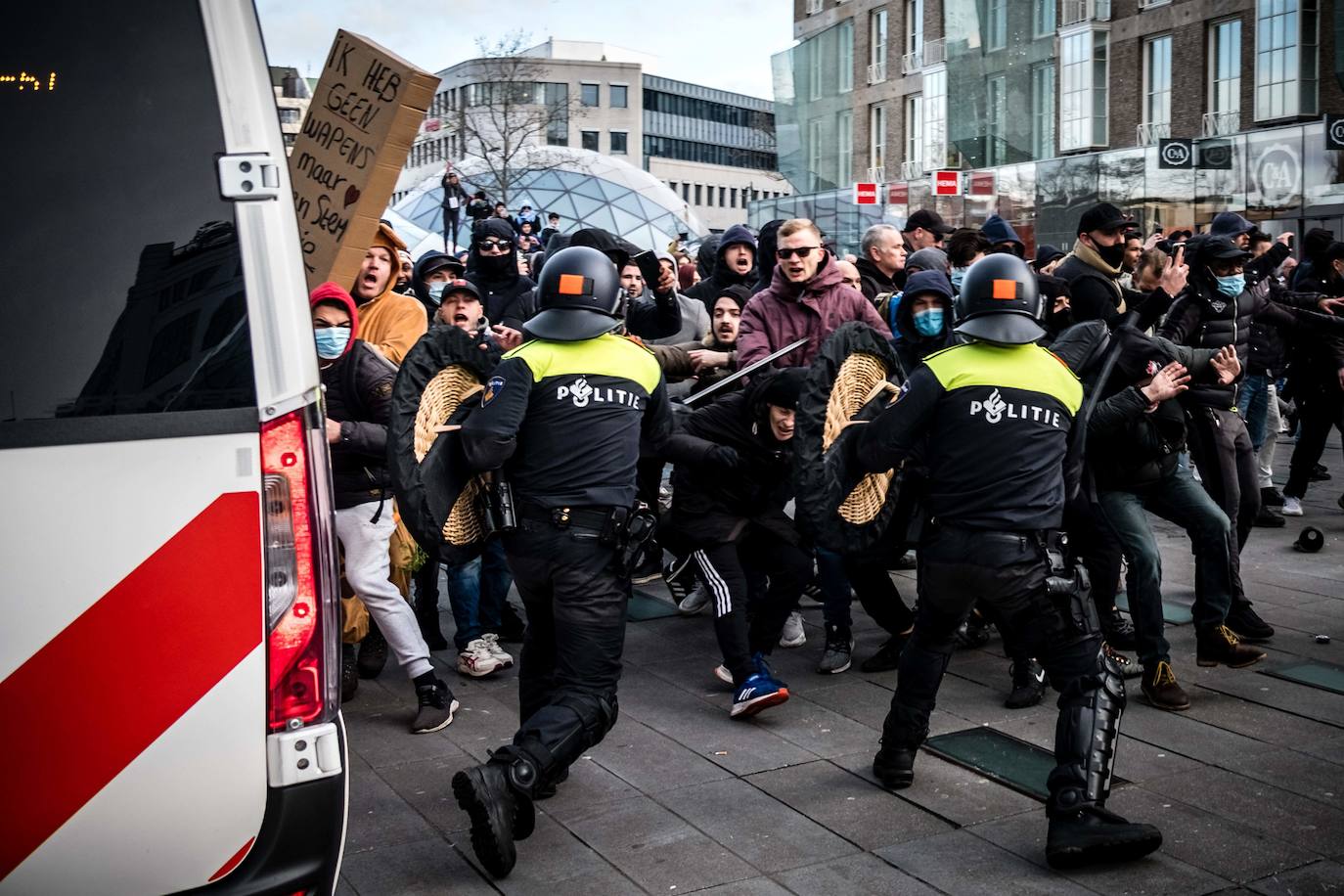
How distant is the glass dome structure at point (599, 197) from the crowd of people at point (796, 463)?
45653mm

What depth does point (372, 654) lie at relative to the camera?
6.91m

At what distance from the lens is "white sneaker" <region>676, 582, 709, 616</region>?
8062 millimetres

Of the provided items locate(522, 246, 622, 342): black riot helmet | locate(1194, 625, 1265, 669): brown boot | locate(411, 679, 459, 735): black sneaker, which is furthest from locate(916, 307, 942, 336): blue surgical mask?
locate(411, 679, 459, 735): black sneaker

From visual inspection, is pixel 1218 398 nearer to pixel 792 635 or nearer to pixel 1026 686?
pixel 1026 686

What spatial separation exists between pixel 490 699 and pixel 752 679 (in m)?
1.28

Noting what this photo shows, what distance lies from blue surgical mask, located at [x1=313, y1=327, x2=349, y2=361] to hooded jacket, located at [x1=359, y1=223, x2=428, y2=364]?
0.88m

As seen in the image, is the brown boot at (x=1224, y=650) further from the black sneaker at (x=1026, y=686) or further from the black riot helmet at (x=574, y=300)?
the black riot helmet at (x=574, y=300)

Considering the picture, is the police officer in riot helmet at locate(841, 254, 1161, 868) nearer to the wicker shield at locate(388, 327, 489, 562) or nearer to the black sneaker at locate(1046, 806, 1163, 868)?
the black sneaker at locate(1046, 806, 1163, 868)

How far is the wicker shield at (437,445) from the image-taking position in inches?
188

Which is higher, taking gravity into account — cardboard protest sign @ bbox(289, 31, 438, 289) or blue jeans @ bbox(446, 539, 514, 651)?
cardboard protest sign @ bbox(289, 31, 438, 289)

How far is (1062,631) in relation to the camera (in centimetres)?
469

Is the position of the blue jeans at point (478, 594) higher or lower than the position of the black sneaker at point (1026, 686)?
higher

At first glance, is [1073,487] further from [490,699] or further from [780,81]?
[780,81]

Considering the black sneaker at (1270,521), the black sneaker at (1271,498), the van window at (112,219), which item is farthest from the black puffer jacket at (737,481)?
the black sneaker at (1271,498)
